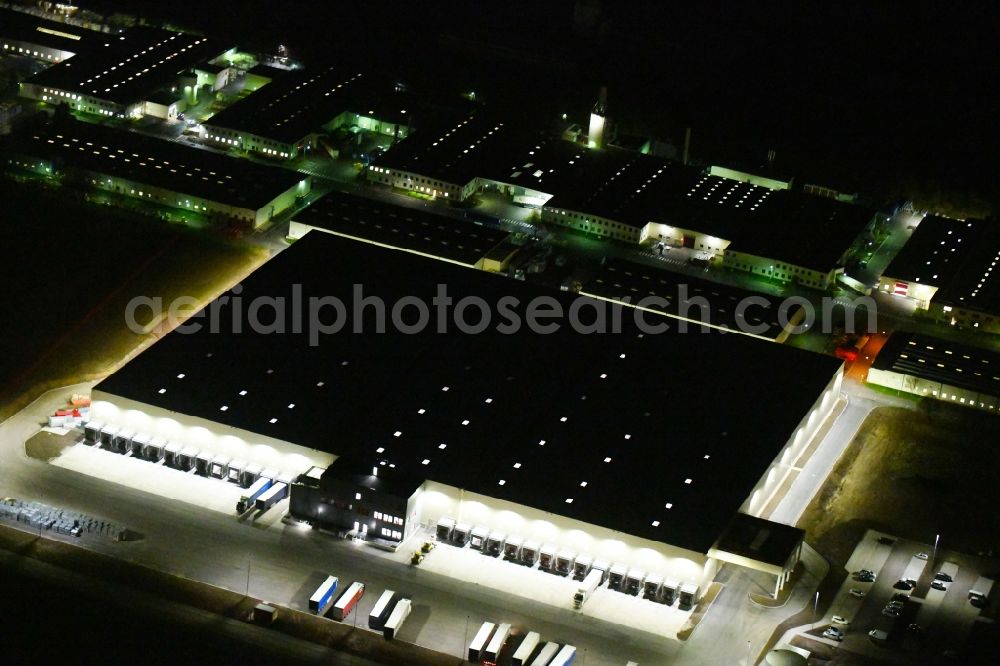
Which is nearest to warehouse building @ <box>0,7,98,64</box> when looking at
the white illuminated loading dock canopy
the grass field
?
the grass field

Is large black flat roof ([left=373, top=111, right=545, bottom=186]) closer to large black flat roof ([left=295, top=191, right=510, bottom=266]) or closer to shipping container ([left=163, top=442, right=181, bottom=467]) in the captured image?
large black flat roof ([left=295, top=191, right=510, bottom=266])

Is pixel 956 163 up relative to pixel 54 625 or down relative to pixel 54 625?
up

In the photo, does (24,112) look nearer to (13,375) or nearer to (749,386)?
(13,375)

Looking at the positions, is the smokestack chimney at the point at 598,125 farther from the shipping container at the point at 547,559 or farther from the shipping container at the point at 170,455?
the shipping container at the point at 547,559

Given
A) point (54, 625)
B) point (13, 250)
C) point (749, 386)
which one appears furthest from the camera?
point (13, 250)

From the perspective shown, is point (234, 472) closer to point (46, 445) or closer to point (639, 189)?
point (46, 445)

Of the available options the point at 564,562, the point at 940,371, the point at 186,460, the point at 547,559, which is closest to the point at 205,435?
the point at 186,460

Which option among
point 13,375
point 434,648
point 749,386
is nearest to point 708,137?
point 749,386
